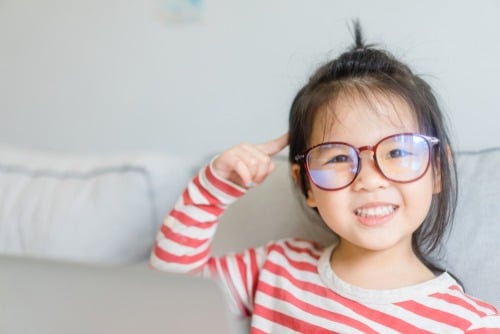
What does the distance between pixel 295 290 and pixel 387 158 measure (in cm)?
28

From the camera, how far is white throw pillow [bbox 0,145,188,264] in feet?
4.00

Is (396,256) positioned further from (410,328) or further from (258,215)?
(258,215)

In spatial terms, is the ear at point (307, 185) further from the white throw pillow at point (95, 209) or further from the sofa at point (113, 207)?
the white throw pillow at point (95, 209)

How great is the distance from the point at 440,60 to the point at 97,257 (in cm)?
82

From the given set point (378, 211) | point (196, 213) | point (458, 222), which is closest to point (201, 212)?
point (196, 213)

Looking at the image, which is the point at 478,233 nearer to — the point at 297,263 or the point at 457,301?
the point at 457,301

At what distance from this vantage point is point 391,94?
0.88 m

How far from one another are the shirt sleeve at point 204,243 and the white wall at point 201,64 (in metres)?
0.37

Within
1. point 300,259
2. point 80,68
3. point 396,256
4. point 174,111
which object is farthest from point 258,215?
point 80,68

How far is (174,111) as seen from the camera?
1.50 meters

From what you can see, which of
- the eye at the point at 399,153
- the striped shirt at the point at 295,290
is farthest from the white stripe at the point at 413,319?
the eye at the point at 399,153

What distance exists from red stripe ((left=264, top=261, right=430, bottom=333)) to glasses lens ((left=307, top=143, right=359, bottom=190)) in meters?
0.18

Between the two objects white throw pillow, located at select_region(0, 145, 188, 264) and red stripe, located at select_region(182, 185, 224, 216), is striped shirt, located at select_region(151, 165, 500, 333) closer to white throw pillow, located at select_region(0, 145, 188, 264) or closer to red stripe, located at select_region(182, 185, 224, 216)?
red stripe, located at select_region(182, 185, 224, 216)

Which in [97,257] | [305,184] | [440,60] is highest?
[440,60]
